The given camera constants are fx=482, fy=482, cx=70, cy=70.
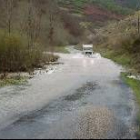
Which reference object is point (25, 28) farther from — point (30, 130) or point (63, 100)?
point (30, 130)

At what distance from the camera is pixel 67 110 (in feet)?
72.2

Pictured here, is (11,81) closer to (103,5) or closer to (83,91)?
(83,91)

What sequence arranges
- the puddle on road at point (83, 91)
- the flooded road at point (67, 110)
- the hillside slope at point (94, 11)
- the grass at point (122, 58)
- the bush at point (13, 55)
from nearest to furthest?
the flooded road at point (67, 110)
the puddle on road at point (83, 91)
the bush at point (13, 55)
the grass at point (122, 58)
the hillside slope at point (94, 11)

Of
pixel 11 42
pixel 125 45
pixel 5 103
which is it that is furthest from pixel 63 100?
pixel 125 45

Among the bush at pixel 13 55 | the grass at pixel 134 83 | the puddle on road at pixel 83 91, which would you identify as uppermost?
the bush at pixel 13 55

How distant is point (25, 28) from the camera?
204ft

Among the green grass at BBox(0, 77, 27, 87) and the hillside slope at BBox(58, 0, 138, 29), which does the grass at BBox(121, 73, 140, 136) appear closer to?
the green grass at BBox(0, 77, 27, 87)

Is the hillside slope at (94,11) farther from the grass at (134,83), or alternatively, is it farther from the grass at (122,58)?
the grass at (134,83)

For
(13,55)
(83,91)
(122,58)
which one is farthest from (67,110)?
(122,58)

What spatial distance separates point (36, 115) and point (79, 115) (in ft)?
6.02

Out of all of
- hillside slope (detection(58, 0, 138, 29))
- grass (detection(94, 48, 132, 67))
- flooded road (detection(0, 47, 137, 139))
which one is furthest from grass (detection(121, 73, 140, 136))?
hillside slope (detection(58, 0, 138, 29))

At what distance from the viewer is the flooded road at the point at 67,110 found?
17156 millimetres

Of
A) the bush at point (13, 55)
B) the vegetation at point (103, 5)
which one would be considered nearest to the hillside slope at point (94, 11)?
the vegetation at point (103, 5)

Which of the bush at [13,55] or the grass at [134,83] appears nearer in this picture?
the grass at [134,83]
